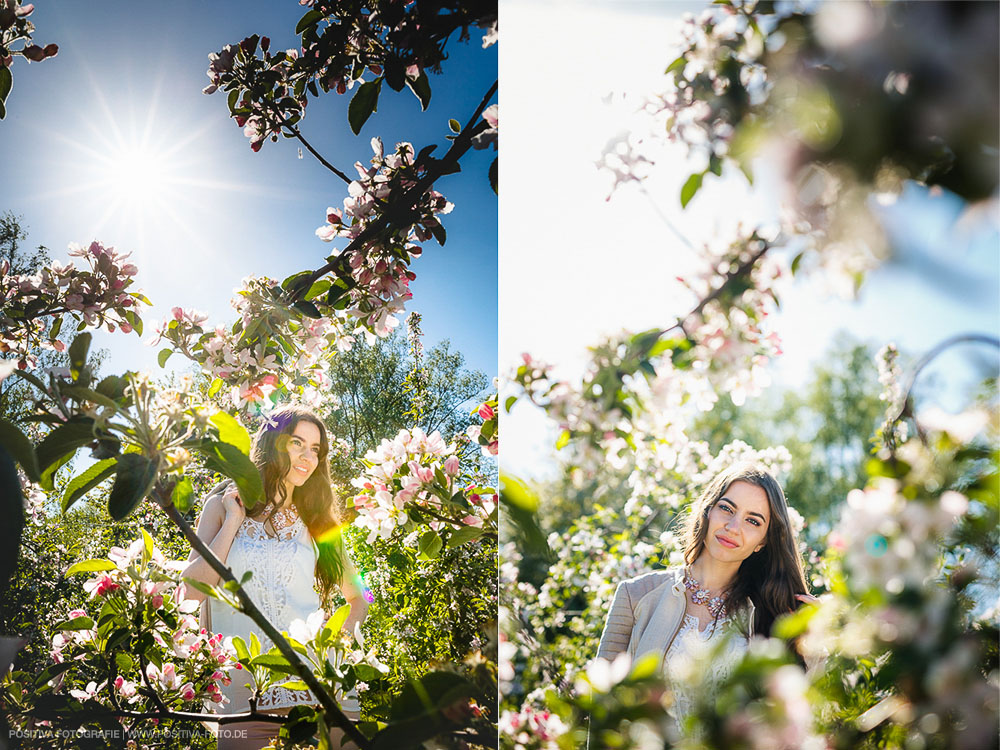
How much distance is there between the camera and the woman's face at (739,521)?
1236 millimetres

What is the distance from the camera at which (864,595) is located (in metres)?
0.54

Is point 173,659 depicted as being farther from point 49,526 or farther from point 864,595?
point 864,595

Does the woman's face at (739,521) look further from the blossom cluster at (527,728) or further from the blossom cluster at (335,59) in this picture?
the blossom cluster at (335,59)

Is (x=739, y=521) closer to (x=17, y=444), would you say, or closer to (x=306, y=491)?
(x=306, y=491)

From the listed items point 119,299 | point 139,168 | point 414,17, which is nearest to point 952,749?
point 414,17

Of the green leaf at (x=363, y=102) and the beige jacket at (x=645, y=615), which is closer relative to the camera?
the beige jacket at (x=645, y=615)

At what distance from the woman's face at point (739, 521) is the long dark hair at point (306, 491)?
729 mm

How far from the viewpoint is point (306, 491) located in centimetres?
143

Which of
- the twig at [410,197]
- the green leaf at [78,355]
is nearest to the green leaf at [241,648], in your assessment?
the green leaf at [78,355]

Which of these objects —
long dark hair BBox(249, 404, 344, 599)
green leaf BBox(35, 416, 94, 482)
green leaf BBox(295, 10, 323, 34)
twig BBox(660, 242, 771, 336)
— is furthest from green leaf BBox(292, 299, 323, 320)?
twig BBox(660, 242, 771, 336)

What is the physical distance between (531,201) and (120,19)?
938 millimetres

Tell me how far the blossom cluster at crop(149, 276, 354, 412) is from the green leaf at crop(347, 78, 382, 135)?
1.22 feet

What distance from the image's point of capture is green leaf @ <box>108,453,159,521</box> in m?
0.97

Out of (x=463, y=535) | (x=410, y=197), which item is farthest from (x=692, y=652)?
(x=410, y=197)
